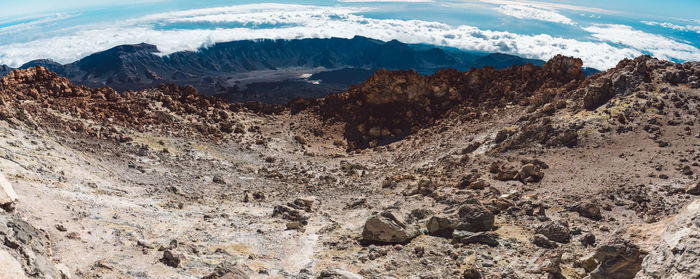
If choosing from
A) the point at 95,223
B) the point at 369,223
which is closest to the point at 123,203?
the point at 95,223

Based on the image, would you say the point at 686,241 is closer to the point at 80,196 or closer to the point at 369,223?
the point at 369,223

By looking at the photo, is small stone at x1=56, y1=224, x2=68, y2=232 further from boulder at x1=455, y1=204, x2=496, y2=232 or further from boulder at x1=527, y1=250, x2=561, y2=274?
boulder at x1=527, y1=250, x2=561, y2=274

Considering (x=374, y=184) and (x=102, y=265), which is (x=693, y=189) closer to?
(x=374, y=184)

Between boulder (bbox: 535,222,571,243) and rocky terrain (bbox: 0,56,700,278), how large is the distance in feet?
0.24

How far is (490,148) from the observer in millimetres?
27688

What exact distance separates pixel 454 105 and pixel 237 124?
79.6 feet

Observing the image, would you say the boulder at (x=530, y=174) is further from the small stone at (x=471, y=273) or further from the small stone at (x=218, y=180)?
the small stone at (x=218, y=180)

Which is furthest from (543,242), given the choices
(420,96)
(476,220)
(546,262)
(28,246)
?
(420,96)

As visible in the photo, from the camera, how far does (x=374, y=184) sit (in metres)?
27.1

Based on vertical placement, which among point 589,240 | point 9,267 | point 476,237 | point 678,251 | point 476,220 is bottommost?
point 476,237

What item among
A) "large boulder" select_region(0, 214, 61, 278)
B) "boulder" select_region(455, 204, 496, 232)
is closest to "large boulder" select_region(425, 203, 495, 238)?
"boulder" select_region(455, 204, 496, 232)

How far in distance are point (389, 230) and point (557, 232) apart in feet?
19.2

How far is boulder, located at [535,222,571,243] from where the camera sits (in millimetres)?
13203

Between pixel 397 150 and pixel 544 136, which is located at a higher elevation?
pixel 544 136
